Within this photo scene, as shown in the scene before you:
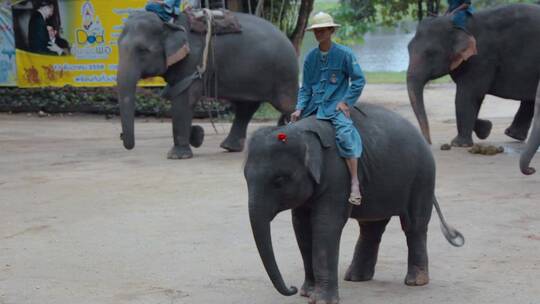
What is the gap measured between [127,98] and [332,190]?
20.8 feet

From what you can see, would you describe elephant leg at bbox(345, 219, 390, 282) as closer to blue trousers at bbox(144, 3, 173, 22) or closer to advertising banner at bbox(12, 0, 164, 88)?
blue trousers at bbox(144, 3, 173, 22)

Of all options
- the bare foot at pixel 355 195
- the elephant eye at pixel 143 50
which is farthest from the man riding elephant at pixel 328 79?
the elephant eye at pixel 143 50

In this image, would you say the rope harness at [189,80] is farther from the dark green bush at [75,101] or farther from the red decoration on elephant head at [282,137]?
the red decoration on elephant head at [282,137]

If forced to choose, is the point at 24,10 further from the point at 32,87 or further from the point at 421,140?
the point at 421,140

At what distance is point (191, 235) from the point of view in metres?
7.84

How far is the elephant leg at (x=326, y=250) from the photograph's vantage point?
561 centimetres

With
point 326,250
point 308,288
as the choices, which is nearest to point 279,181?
point 326,250

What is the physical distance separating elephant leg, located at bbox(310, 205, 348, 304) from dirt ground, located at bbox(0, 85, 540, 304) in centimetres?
30

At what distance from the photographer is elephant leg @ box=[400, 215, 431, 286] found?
6250 mm

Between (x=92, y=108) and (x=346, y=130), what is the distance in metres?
13.0

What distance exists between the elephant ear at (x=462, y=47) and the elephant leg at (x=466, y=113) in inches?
18.5

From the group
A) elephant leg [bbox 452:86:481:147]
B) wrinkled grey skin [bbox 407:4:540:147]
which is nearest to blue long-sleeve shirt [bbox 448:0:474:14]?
wrinkled grey skin [bbox 407:4:540:147]

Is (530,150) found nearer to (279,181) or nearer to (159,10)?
(279,181)

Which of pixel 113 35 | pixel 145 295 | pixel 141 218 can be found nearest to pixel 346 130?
pixel 145 295
